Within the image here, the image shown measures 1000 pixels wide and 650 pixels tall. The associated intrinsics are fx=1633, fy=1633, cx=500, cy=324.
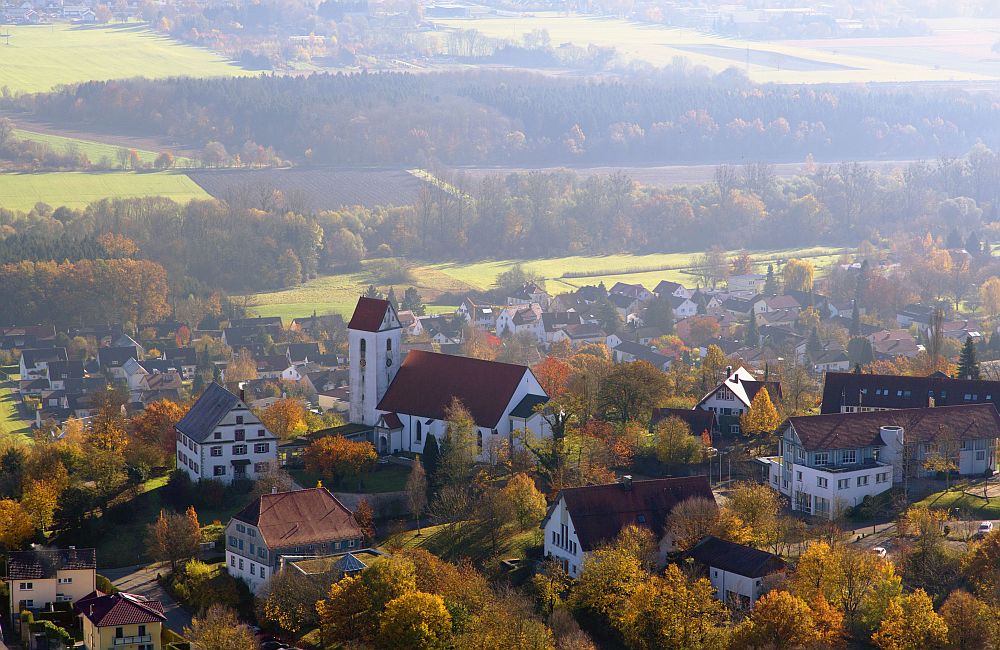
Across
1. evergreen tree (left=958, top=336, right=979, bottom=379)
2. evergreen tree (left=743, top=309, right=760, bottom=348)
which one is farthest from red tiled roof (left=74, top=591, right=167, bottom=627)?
evergreen tree (left=743, top=309, right=760, bottom=348)

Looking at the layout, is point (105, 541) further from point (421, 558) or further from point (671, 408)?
point (671, 408)

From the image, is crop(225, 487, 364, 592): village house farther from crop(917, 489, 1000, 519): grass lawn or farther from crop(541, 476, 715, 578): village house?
crop(917, 489, 1000, 519): grass lawn

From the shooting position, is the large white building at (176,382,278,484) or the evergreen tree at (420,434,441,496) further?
the large white building at (176,382,278,484)

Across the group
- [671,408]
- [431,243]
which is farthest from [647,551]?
[431,243]

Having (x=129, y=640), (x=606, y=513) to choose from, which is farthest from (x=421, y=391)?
(x=129, y=640)

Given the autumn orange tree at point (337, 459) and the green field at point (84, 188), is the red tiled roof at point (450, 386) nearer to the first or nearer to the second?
the autumn orange tree at point (337, 459)

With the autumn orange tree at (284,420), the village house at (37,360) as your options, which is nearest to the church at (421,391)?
the autumn orange tree at (284,420)
